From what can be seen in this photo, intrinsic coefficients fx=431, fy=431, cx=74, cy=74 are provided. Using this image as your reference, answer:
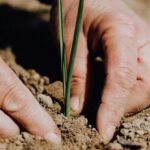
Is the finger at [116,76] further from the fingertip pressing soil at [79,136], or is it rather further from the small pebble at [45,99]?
the small pebble at [45,99]

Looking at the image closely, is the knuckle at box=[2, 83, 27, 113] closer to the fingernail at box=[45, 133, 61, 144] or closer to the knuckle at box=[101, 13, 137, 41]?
the fingernail at box=[45, 133, 61, 144]

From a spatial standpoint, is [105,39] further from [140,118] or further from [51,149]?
[51,149]

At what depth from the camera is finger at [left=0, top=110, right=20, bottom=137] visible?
56.8 inches

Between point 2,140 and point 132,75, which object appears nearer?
point 2,140

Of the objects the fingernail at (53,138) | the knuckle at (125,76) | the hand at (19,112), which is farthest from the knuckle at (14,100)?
the knuckle at (125,76)

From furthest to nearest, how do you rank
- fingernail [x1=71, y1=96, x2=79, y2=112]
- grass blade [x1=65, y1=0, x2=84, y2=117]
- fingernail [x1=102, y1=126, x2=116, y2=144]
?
fingernail [x1=71, y1=96, x2=79, y2=112]
fingernail [x1=102, y1=126, x2=116, y2=144]
grass blade [x1=65, y1=0, x2=84, y2=117]

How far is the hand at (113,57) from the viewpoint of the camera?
155 centimetres

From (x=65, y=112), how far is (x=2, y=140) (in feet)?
0.80

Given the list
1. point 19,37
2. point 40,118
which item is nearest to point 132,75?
point 40,118

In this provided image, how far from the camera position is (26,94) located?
1455 mm

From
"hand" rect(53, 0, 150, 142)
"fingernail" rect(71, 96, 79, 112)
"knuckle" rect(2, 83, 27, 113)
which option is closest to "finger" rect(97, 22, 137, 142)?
"hand" rect(53, 0, 150, 142)

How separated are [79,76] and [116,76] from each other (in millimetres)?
181

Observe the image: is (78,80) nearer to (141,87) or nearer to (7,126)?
(141,87)

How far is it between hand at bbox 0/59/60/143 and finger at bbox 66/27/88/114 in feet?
0.60
